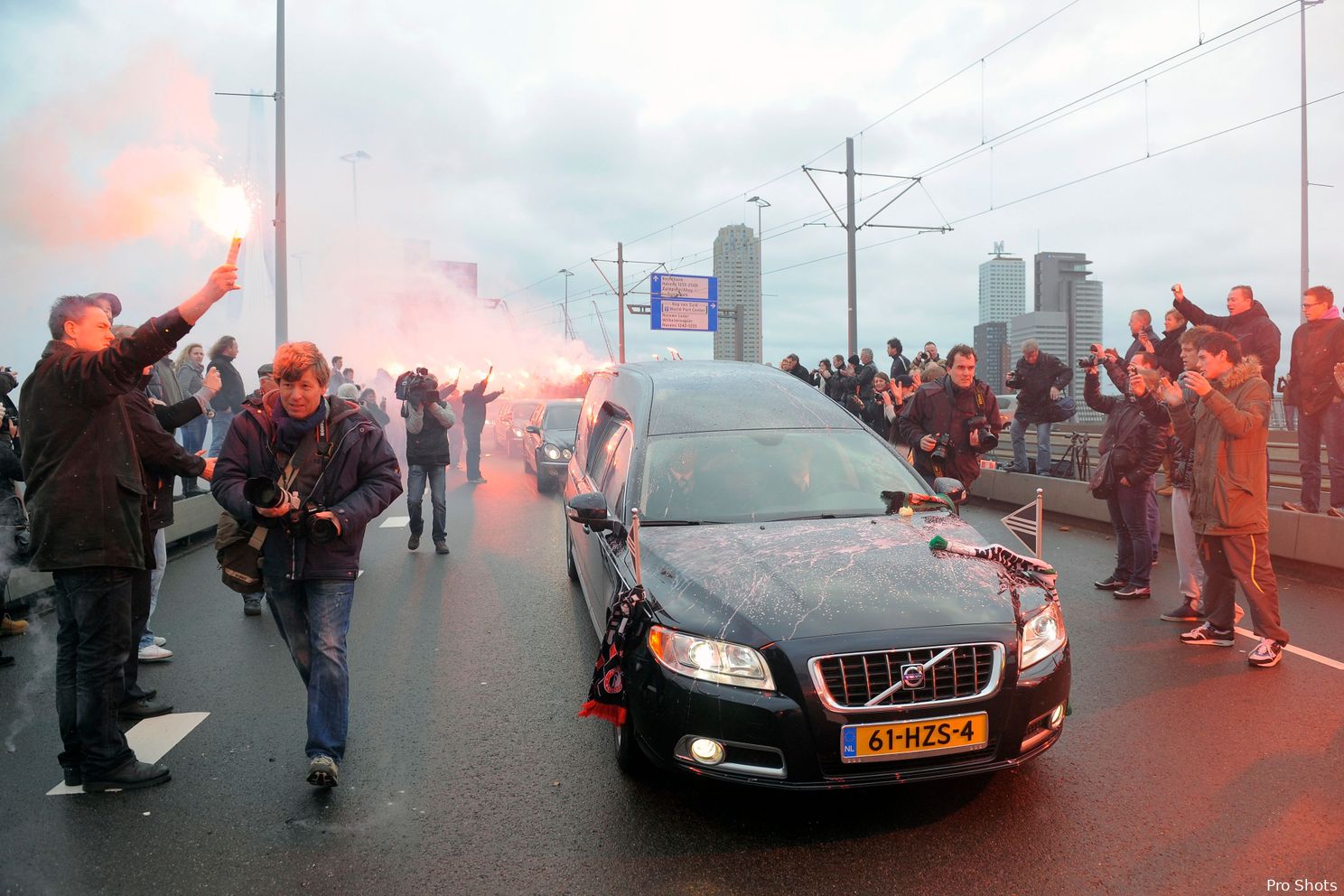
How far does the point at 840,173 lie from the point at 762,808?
2061 centimetres

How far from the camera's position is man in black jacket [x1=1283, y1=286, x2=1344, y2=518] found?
861 centimetres

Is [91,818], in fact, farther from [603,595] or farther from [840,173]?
[840,173]

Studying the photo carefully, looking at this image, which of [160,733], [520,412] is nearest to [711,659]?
[160,733]

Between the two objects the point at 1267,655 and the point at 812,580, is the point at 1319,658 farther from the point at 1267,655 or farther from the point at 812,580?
the point at 812,580

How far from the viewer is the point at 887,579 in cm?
360

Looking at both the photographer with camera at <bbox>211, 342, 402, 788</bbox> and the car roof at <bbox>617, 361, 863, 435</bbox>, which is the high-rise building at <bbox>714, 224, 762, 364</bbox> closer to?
the car roof at <bbox>617, 361, 863, 435</bbox>

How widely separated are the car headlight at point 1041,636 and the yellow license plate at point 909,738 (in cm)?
31

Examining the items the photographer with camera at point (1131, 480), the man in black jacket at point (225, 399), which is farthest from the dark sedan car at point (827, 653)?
the man in black jacket at point (225, 399)

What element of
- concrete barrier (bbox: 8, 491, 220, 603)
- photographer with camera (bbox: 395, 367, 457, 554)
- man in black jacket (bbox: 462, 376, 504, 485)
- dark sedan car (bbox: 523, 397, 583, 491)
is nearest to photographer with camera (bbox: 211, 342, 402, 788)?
concrete barrier (bbox: 8, 491, 220, 603)

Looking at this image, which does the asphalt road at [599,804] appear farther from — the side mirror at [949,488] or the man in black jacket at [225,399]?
the man in black jacket at [225,399]

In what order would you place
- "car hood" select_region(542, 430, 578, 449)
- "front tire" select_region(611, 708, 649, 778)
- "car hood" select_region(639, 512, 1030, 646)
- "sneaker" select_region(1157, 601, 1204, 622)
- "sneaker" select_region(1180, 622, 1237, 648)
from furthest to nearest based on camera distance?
1. "car hood" select_region(542, 430, 578, 449)
2. "sneaker" select_region(1157, 601, 1204, 622)
3. "sneaker" select_region(1180, 622, 1237, 648)
4. "front tire" select_region(611, 708, 649, 778)
5. "car hood" select_region(639, 512, 1030, 646)

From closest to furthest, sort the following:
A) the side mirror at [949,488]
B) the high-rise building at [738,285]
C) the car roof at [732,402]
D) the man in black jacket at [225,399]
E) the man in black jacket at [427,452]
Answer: the side mirror at [949,488] < the car roof at [732,402] < the man in black jacket at [427,452] < the man in black jacket at [225,399] < the high-rise building at [738,285]

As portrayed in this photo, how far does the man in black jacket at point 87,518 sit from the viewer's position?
373 centimetres

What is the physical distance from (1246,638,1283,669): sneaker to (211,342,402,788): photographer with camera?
4.84 m
